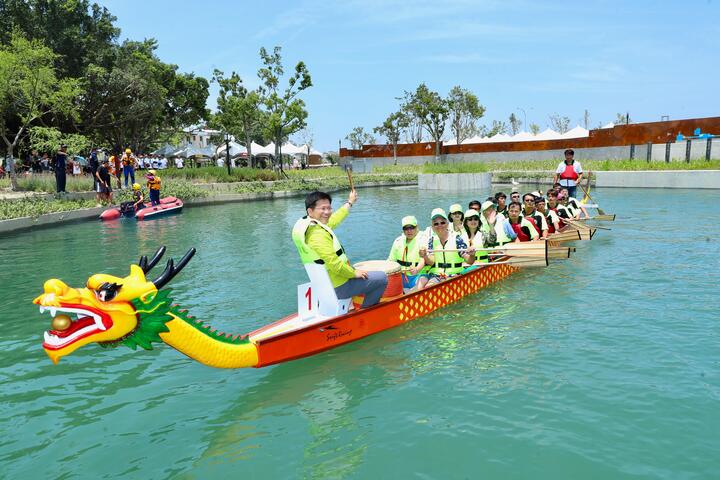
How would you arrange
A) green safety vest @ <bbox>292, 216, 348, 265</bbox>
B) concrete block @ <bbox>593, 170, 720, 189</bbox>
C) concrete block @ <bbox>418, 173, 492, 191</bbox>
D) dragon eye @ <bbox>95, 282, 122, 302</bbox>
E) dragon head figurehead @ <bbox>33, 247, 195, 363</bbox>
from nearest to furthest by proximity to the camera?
dragon head figurehead @ <bbox>33, 247, 195, 363</bbox>, dragon eye @ <bbox>95, 282, 122, 302</bbox>, green safety vest @ <bbox>292, 216, 348, 265</bbox>, concrete block @ <bbox>593, 170, 720, 189</bbox>, concrete block @ <bbox>418, 173, 492, 191</bbox>

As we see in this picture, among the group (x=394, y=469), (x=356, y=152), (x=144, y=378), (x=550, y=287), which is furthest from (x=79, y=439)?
(x=356, y=152)

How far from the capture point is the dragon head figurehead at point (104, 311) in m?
4.27

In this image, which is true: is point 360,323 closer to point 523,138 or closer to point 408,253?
point 408,253

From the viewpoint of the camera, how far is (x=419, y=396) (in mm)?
5844

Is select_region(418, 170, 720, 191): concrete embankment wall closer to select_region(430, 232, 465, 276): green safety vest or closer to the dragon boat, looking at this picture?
select_region(430, 232, 465, 276): green safety vest

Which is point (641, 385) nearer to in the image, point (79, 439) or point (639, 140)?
point (79, 439)

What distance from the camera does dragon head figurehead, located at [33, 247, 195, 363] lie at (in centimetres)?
427

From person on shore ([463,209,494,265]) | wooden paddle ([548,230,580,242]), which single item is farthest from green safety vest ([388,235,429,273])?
wooden paddle ([548,230,580,242])

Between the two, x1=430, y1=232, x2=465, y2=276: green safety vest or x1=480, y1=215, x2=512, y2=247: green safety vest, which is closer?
x1=430, y1=232, x2=465, y2=276: green safety vest

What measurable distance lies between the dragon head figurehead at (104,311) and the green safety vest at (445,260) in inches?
197

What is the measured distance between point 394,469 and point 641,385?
3025 mm

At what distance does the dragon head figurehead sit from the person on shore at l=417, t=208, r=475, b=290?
4.70 metres

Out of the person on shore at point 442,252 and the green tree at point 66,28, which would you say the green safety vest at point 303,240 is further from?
the green tree at point 66,28

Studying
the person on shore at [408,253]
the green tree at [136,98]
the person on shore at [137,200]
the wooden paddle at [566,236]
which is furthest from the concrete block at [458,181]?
the person on shore at [408,253]
